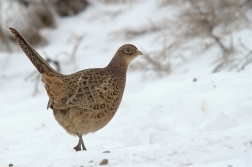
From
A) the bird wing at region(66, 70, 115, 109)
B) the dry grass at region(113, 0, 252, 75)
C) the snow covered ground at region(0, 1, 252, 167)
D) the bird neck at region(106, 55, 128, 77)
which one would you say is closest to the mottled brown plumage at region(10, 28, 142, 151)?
the bird wing at region(66, 70, 115, 109)

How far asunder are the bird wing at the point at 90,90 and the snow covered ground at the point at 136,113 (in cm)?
50

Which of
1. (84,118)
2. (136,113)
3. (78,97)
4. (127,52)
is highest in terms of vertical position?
(127,52)

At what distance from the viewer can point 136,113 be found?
7.23 m

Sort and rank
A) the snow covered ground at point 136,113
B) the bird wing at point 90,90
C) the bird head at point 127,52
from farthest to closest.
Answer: the bird head at point 127,52 → the bird wing at point 90,90 → the snow covered ground at point 136,113

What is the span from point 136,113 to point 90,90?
1.97 meters

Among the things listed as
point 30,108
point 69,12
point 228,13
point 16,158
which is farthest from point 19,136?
point 69,12

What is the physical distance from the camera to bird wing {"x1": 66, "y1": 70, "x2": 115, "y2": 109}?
529cm

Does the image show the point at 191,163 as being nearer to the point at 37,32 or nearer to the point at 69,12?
the point at 37,32

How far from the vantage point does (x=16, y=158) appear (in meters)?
4.67

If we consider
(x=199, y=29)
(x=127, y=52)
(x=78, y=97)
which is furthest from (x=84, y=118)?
(x=199, y=29)

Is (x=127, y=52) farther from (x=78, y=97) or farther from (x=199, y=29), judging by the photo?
(x=199, y=29)

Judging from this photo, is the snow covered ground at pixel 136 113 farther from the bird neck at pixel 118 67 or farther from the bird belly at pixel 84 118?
the bird neck at pixel 118 67

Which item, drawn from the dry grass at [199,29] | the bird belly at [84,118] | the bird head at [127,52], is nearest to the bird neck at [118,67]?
the bird head at [127,52]

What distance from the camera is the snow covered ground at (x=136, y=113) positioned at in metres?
4.20
